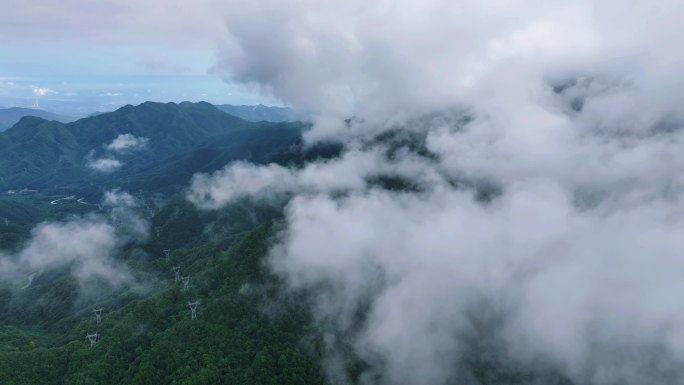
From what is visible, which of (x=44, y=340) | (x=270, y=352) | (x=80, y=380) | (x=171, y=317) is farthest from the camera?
(x=44, y=340)

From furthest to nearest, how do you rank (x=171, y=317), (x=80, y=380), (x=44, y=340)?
(x=44, y=340)
(x=171, y=317)
(x=80, y=380)

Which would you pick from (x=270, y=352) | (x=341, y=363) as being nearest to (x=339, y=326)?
(x=341, y=363)

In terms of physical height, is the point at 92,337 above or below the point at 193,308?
below

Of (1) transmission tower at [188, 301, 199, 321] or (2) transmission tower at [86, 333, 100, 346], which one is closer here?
(2) transmission tower at [86, 333, 100, 346]

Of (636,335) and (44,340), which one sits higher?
(636,335)

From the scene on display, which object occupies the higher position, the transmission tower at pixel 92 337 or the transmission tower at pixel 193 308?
the transmission tower at pixel 193 308

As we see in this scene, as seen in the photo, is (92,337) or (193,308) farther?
(193,308)

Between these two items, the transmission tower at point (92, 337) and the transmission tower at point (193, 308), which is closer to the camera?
the transmission tower at point (92, 337)

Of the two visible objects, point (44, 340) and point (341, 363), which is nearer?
point (341, 363)

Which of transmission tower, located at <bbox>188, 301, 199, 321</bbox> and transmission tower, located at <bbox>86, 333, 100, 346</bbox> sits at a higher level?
transmission tower, located at <bbox>188, 301, 199, 321</bbox>

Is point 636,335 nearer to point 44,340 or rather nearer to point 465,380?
point 465,380
